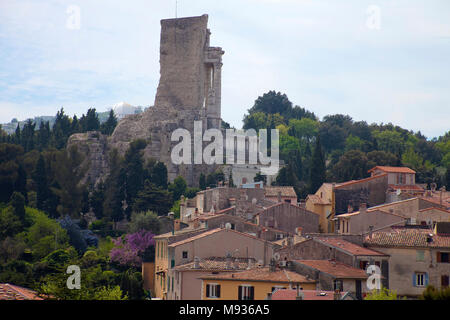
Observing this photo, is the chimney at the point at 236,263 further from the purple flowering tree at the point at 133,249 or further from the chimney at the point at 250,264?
the purple flowering tree at the point at 133,249

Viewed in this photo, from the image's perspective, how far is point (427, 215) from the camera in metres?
53.6

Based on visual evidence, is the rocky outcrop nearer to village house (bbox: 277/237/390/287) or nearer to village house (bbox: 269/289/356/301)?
village house (bbox: 277/237/390/287)

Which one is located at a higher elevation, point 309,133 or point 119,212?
point 309,133

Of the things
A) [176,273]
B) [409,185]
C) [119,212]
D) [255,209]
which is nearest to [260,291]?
[176,273]

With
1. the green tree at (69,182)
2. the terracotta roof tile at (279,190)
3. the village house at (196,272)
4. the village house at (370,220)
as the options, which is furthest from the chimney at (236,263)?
the green tree at (69,182)

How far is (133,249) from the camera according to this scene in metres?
60.4

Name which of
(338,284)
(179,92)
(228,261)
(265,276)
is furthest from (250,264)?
(179,92)

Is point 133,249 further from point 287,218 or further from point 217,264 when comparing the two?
point 217,264

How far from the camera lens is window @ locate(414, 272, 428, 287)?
1672 inches

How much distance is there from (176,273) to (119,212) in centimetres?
2942

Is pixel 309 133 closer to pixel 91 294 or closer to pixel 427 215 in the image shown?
pixel 427 215

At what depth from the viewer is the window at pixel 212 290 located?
39656 millimetres

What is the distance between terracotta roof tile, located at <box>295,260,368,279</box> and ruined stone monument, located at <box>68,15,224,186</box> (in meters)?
45.4

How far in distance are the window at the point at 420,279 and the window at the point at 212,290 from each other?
875 cm
